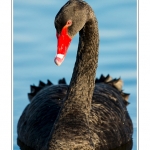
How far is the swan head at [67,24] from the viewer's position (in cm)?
419

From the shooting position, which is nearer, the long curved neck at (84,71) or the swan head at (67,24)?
the swan head at (67,24)

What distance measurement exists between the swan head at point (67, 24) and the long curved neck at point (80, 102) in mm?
251

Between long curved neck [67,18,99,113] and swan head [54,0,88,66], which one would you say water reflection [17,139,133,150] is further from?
swan head [54,0,88,66]

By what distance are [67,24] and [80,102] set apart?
0.77m

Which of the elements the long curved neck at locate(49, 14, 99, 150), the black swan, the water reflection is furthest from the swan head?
the water reflection

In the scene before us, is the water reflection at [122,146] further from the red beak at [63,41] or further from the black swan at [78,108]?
the red beak at [63,41]

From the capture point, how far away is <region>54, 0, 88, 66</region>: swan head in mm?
4191

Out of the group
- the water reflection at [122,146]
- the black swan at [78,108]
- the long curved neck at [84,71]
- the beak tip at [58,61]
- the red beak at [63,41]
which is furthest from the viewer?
the water reflection at [122,146]

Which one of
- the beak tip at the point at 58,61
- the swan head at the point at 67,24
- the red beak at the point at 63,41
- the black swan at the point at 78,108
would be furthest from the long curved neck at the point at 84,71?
the beak tip at the point at 58,61
